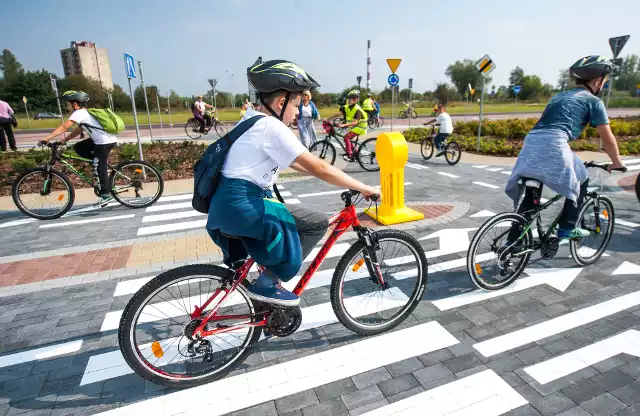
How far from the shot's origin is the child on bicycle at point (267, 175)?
226cm

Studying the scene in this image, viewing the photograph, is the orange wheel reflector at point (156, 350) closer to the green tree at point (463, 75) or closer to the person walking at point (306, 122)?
the person walking at point (306, 122)

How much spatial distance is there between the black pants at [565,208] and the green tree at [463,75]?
341 ft

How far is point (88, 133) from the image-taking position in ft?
20.7

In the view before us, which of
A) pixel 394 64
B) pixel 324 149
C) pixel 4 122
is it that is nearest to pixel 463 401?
pixel 324 149

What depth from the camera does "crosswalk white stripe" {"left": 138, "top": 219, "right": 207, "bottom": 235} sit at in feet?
19.6

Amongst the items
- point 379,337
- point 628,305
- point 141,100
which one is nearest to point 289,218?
point 379,337

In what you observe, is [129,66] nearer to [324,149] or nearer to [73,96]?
[73,96]

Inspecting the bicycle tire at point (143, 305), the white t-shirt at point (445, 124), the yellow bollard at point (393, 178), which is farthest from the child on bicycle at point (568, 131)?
the white t-shirt at point (445, 124)

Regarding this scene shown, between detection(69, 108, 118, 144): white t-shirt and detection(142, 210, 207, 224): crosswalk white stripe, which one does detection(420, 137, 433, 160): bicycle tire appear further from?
detection(69, 108, 118, 144): white t-shirt

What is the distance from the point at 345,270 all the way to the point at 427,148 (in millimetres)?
9556

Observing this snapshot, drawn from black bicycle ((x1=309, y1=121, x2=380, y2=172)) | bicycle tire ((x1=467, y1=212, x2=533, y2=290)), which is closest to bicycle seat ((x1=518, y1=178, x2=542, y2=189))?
bicycle tire ((x1=467, y1=212, x2=533, y2=290))

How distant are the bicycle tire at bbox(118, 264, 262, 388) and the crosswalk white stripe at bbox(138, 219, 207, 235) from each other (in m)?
3.72

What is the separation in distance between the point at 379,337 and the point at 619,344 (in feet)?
5.96

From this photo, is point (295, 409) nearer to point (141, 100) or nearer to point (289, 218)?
point (289, 218)
